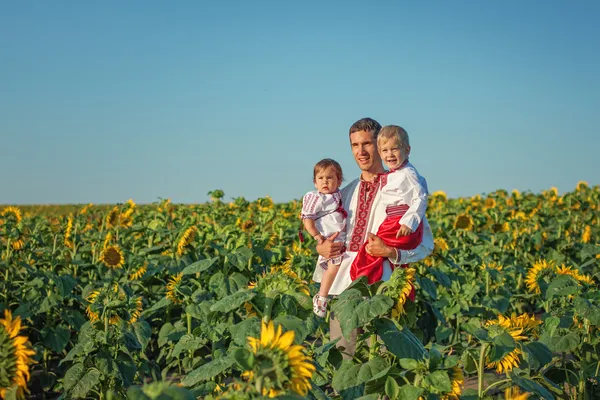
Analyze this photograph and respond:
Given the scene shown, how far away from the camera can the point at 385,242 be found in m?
3.35

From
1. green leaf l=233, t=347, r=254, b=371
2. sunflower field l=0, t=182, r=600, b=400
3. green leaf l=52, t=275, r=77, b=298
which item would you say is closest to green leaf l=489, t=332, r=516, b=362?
sunflower field l=0, t=182, r=600, b=400

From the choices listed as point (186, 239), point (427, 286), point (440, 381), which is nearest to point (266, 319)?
point (440, 381)

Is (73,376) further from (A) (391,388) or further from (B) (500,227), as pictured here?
(B) (500,227)

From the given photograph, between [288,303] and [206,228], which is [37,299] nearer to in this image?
[206,228]

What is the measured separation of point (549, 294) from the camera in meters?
3.89

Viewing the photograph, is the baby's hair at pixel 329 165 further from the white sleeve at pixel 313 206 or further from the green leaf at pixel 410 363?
the green leaf at pixel 410 363

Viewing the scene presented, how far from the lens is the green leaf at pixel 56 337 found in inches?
203

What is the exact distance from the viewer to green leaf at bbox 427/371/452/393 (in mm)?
2297

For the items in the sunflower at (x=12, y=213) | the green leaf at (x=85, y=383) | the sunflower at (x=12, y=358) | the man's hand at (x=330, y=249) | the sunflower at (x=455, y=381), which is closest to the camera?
the sunflower at (x=12, y=358)

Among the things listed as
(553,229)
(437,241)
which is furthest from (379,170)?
(553,229)

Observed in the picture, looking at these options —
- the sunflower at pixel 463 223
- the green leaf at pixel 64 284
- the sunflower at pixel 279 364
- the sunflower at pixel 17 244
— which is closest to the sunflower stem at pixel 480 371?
the sunflower at pixel 279 364

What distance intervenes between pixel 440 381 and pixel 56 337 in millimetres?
3684

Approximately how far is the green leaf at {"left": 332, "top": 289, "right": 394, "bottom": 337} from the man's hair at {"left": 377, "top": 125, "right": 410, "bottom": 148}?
0.95m

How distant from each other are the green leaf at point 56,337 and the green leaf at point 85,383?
67.0 inches
